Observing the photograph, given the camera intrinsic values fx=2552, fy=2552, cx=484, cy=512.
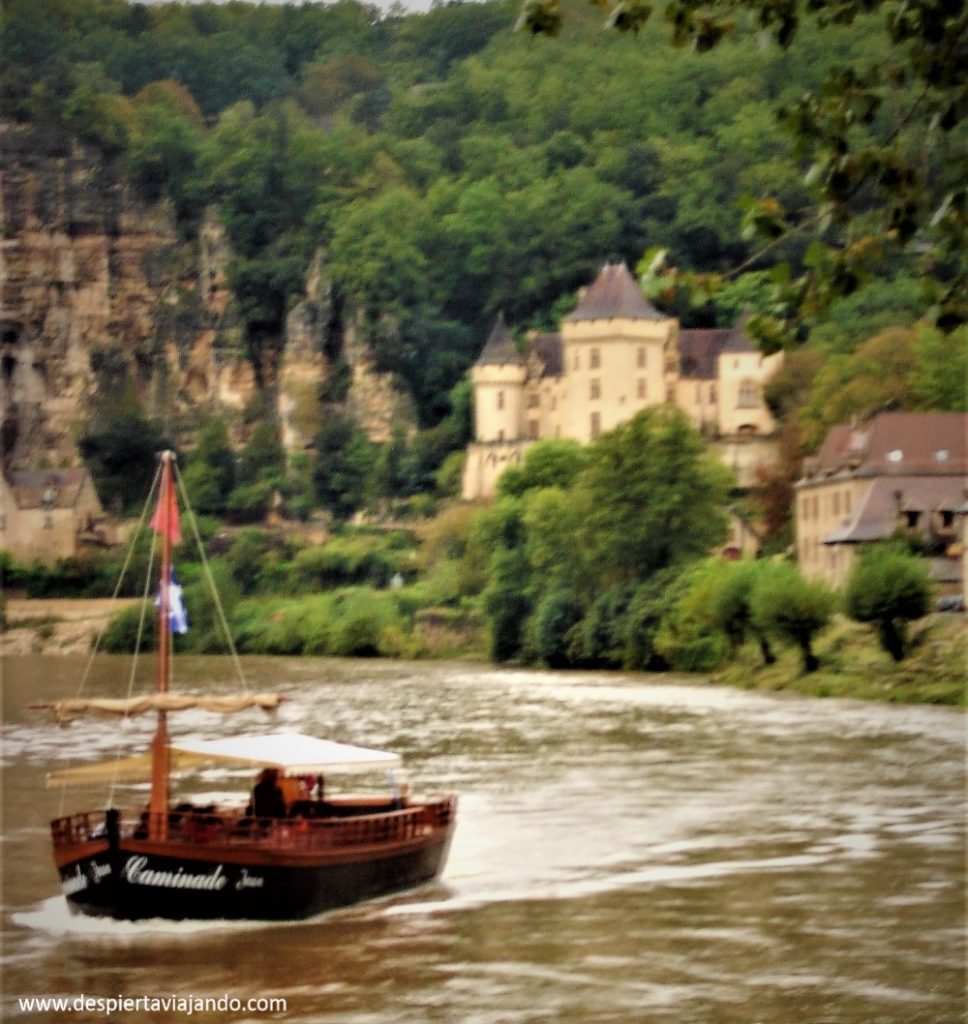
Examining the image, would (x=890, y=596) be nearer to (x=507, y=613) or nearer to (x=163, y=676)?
(x=507, y=613)

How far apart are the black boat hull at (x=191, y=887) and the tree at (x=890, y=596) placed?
30609 mm

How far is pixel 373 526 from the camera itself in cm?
11869

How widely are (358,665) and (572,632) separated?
8262 mm

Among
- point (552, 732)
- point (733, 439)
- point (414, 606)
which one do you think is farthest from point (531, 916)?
point (733, 439)

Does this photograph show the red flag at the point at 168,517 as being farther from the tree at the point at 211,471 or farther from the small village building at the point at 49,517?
the tree at the point at 211,471

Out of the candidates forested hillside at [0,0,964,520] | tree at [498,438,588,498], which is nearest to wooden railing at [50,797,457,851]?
tree at [498,438,588,498]

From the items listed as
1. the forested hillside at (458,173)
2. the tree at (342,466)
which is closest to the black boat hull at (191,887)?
the forested hillside at (458,173)

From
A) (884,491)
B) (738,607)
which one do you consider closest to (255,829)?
(738,607)

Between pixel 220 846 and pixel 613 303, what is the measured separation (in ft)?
291

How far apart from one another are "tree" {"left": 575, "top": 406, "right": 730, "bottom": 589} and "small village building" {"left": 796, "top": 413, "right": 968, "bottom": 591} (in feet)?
9.93

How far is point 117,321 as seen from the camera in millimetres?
144500

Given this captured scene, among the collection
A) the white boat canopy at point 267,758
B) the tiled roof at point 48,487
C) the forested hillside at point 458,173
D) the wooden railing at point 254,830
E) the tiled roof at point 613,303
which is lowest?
the wooden railing at point 254,830

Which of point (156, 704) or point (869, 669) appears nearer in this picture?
point (156, 704)

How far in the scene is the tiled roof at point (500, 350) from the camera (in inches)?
4641
